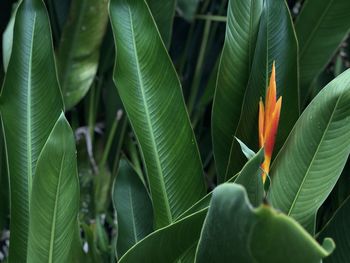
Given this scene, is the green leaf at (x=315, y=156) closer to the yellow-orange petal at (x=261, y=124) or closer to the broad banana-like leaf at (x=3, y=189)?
the yellow-orange petal at (x=261, y=124)

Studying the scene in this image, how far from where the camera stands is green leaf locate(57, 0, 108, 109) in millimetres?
855

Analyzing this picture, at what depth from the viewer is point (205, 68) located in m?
1.12

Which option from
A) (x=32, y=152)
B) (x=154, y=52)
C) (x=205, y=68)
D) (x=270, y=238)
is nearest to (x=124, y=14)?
(x=154, y=52)

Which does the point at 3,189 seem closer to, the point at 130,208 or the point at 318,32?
the point at 130,208

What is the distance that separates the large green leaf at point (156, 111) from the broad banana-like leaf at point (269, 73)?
6 centimetres

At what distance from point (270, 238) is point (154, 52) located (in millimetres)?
343

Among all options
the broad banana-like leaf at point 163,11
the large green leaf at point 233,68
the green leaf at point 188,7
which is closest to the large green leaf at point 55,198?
the large green leaf at point 233,68

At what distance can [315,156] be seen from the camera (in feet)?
1.74

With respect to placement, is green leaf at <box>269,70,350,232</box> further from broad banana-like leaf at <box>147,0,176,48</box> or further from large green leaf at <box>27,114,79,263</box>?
broad banana-like leaf at <box>147,0,176,48</box>

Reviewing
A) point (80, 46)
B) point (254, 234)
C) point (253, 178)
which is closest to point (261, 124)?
point (253, 178)

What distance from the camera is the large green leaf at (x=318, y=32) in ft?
2.43

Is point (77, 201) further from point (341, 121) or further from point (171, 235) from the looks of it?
point (341, 121)

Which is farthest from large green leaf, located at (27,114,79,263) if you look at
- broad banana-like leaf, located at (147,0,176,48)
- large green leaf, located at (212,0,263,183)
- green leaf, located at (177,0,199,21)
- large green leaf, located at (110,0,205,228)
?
green leaf, located at (177,0,199,21)

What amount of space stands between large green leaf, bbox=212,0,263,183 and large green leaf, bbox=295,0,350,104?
129 mm
